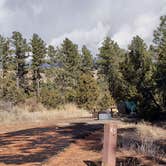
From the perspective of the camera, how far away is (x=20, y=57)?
56.6 meters

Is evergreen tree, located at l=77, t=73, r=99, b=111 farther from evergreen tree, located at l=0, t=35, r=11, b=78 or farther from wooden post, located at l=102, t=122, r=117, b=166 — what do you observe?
wooden post, located at l=102, t=122, r=117, b=166

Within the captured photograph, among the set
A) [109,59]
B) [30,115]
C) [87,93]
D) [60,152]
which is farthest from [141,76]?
[109,59]

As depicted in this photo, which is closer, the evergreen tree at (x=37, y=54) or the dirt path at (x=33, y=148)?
the dirt path at (x=33, y=148)

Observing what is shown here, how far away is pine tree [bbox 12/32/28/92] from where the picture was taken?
55.4 metres

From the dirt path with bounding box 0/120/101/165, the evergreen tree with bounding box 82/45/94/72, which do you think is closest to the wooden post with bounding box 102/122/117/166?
the dirt path with bounding box 0/120/101/165

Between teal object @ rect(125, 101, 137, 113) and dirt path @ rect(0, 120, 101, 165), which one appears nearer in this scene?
dirt path @ rect(0, 120, 101, 165)

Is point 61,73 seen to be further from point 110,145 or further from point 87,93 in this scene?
point 110,145

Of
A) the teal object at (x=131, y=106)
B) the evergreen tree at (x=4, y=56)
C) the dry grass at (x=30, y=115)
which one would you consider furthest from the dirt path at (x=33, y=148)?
the evergreen tree at (x=4, y=56)

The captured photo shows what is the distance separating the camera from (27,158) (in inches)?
408

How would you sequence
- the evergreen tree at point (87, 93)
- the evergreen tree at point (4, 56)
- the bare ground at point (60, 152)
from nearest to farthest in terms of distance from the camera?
1. the bare ground at point (60, 152)
2. the evergreen tree at point (87, 93)
3. the evergreen tree at point (4, 56)

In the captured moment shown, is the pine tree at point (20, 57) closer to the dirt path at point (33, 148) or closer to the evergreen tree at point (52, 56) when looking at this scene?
the evergreen tree at point (52, 56)

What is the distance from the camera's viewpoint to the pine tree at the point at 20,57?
5544 cm

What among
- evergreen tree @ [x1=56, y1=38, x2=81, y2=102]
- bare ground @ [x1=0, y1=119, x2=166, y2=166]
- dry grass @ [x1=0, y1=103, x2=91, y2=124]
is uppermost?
evergreen tree @ [x1=56, y1=38, x2=81, y2=102]

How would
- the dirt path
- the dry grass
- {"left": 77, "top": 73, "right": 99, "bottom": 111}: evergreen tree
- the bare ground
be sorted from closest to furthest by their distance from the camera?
the bare ground, the dirt path, the dry grass, {"left": 77, "top": 73, "right": 99, "bottom": 111}: evergreen tree
